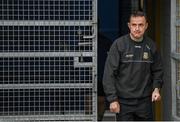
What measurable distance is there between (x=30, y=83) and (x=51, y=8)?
2.96 feet

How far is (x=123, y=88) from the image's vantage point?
529 centimetres

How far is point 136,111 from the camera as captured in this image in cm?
531

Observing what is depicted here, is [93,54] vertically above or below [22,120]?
above

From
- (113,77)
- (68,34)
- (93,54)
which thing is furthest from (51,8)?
(113,77)

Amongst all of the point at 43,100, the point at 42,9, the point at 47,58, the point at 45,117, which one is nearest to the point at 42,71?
the point at 47,58

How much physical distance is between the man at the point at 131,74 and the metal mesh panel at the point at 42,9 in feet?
2.61

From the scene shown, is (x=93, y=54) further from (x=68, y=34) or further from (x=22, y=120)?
(x=22, y=120)

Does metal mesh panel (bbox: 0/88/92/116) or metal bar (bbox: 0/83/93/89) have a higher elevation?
metal bar (bbox: 0/83/93/89)

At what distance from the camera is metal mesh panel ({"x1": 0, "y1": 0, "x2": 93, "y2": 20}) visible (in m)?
5.91

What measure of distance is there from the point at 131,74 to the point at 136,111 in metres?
0.39

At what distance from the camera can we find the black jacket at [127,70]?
Answer: 5238mm

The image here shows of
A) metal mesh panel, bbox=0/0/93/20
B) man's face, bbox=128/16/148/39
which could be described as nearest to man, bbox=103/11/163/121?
man's face, bbox=128/16/148/39

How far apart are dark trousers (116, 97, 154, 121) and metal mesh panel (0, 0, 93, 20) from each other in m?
1.20

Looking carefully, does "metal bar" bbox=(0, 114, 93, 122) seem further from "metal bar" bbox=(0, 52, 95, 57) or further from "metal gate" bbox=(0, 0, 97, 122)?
"metal bar" bbox=(0, 52, 95, 57)
